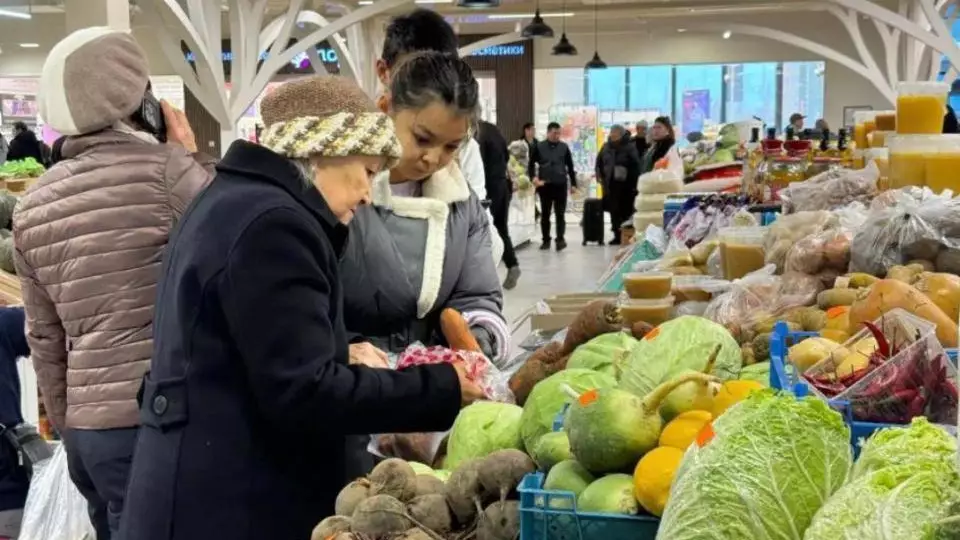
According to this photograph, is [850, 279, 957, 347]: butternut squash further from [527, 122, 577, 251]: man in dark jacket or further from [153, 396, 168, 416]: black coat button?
[527, 122, 577, 251]: man in dark jacket

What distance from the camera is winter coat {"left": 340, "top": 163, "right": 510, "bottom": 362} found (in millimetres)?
2412

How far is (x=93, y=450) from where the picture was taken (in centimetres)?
253

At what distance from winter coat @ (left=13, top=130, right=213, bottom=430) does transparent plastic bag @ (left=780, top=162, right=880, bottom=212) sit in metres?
2.56

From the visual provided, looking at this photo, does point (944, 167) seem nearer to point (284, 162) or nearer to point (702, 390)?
point (702, 390)

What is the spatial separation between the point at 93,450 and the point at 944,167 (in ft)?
8.99

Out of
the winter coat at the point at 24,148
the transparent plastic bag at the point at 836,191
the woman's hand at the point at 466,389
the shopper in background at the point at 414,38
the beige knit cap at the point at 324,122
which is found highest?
the shopper in background at the point at 414,38

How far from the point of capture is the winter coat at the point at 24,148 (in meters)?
13.0

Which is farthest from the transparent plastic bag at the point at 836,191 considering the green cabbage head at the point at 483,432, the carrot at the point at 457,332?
the green cabbage head at the point at 483,432

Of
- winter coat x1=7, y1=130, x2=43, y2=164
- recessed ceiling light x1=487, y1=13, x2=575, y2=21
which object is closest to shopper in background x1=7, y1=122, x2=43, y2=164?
winter coat x1=7, y1=130, x2=43, y2=164

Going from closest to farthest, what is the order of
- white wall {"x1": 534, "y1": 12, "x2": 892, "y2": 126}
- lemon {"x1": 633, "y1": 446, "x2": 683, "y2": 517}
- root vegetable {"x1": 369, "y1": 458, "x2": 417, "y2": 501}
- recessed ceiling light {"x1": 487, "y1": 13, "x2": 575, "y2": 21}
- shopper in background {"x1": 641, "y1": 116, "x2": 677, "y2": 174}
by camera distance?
1. lemon {"x1": 633, "y1": 446, "x2": 683, "y2": 517}
2. root vegetable {"x1": 369, "y1": 458, "x2": 417, "y2": 501}
3. shopper in background {"x1": 641, "y1": 116, "x2": 677, "y2": 174}
4. recessed ceiling light {"x1": 487, "y1": 13, "x2": 575, "y2": 21}
5. white wall {"x1": 534, "y1": 12, "x2": 892, "y2": 126}

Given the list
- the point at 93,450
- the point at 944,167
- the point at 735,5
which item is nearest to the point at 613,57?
the point at 735,5

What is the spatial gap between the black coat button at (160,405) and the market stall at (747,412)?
0.35 meters

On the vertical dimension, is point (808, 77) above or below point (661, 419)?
above

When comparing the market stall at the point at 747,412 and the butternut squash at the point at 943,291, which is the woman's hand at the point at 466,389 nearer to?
the market stall at the point at 747,412
